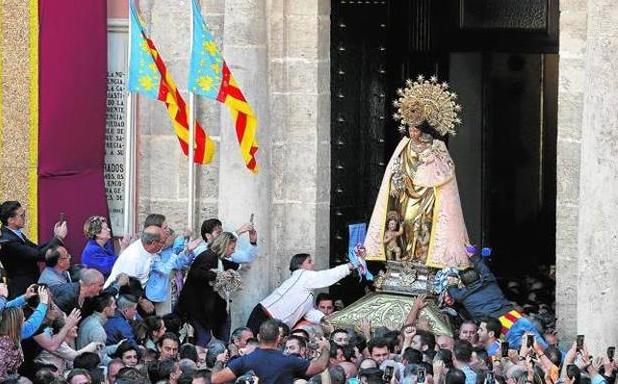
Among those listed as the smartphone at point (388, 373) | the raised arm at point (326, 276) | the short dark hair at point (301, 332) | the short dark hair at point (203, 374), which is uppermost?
the raised arm at point (326, 276)

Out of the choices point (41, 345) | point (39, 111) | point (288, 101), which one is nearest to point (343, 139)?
point (288, 101)

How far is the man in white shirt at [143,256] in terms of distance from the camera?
26.1 m

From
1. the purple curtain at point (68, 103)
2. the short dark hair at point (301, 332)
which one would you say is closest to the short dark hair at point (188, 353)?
the short dark hair at point (301, 332)

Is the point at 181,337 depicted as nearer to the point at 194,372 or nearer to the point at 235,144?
the point at 235,144

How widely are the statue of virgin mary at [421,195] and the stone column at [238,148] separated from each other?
111cm

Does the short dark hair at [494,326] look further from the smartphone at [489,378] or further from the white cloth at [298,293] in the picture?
the smartphone at [489,378]

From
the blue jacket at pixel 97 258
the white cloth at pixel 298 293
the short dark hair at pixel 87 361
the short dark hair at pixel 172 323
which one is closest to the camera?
the short dark hair at pixel 87 361

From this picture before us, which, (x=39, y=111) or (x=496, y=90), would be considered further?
(x=496, y=90)

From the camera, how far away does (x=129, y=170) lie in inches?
1118

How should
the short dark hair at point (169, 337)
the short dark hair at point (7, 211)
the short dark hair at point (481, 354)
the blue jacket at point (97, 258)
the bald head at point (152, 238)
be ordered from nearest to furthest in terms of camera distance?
1. the short dark hair at point (481, 354)
2. the short dark hair at point (169, 337)
3. the short dark hair at point (7, 211)
4. the bald head at point (152, 238)
5. the blue jacket at point (97, 258)

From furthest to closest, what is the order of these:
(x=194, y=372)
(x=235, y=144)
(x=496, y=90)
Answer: (x=496, y=90), (x=235, y=144), (x=194, y=372)

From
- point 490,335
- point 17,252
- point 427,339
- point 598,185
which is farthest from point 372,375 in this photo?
point 17,252

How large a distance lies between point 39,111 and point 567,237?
17.7ft

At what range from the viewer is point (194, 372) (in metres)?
21.8
